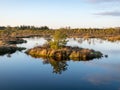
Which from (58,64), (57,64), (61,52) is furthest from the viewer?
(61,52)

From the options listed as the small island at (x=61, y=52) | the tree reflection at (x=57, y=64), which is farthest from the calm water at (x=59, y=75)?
the small island at (x=61, y=52)

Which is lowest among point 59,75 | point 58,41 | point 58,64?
point 58,64

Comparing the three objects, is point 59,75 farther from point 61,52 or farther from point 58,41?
point 58,41

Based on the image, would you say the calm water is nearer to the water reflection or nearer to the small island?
the water reflection

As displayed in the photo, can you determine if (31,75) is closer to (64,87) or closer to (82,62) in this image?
(64,87)

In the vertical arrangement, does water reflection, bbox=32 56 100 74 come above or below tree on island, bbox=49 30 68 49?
below

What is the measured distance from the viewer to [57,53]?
68.8 meters

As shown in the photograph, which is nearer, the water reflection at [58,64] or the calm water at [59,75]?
the calm water at [59,75]

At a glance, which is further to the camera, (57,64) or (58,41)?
(58,41)

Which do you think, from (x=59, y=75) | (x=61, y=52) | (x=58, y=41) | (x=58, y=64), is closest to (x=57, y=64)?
(x=58, y=64)

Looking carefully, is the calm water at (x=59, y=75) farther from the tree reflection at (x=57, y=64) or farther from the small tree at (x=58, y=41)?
the small tree at (x=58, y=41)

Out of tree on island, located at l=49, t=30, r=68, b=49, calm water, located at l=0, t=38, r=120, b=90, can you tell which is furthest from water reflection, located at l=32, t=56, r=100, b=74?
tree on island, located at l=49, t=30, r=68, b=49

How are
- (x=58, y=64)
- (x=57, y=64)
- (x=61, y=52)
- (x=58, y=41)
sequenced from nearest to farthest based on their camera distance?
(x=57, y=64) → (x=58, y=64) → (x=61, y=52) → (x=58, y=41)

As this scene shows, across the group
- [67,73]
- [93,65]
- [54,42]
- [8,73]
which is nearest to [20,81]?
[8,73]
